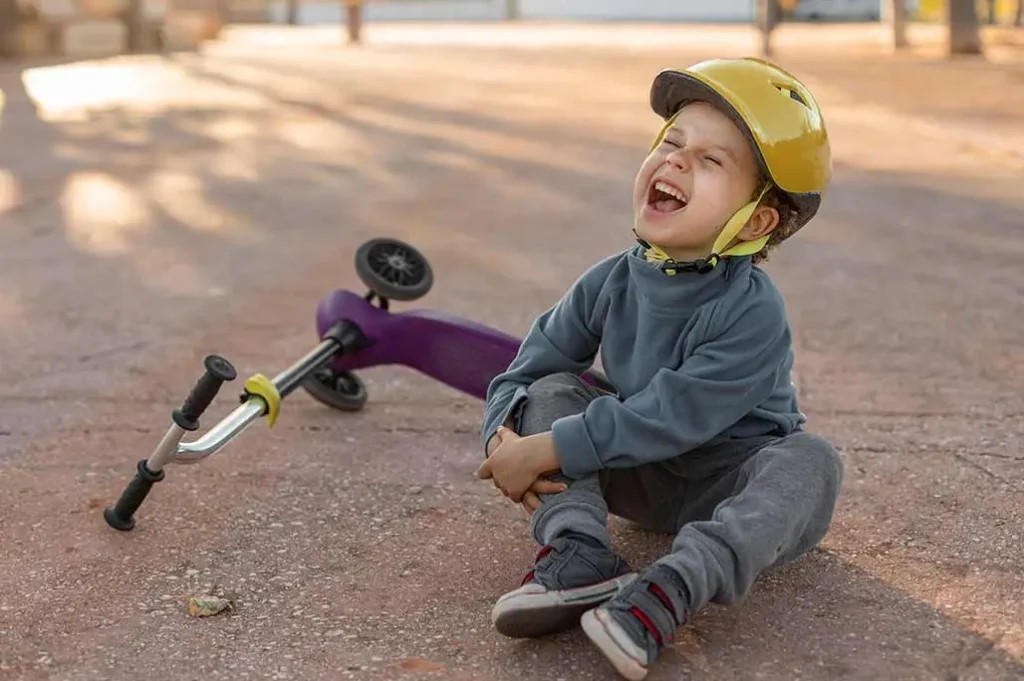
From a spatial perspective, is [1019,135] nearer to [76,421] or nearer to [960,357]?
[960,357]

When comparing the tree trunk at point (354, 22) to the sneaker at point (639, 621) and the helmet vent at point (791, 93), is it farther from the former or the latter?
the sneaker at point (639, 621)

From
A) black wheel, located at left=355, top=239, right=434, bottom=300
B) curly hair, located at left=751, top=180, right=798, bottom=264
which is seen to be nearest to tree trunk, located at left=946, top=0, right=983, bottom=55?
black wheel, located at left=355, top=239, right=434, bottom=300

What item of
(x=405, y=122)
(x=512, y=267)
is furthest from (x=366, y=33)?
(x=512, y=267)

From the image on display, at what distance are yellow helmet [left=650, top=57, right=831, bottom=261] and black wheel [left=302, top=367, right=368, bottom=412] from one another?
123cm

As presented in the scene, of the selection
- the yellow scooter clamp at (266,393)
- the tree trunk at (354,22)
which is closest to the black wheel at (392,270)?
the yellow scooter clamp at (266,393)

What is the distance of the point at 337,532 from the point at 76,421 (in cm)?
97

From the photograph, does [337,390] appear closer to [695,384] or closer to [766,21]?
[695,384]

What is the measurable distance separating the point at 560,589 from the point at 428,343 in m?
1.06

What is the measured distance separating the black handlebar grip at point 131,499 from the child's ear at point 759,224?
1148 millimetres

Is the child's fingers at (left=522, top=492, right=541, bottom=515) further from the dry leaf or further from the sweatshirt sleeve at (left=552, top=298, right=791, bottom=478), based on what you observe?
the dry leaf

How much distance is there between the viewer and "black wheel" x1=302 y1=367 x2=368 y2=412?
130 inches

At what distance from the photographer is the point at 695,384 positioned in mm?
2258

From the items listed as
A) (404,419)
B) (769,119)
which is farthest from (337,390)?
(769,119)

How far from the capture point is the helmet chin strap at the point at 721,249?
234 centimetres
